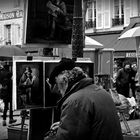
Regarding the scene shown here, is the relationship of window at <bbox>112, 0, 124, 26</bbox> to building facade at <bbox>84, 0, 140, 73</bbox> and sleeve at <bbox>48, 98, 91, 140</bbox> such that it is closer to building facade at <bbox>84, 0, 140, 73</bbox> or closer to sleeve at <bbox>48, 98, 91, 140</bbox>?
building facade at <bbox>84, 0, 140, 73</bbox>

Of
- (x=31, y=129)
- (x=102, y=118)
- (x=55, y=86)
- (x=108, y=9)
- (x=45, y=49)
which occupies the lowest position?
(x=31, y=129)

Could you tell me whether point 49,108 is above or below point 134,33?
below

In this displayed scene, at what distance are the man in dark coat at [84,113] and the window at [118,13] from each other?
24744 millimetres

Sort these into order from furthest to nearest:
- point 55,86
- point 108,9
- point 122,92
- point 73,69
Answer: point 108,9 → point 122,92 → point 55,86 → point 73,69

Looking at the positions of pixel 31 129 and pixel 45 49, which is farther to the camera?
pixel 45 49

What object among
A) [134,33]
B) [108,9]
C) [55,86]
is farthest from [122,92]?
[108,9]

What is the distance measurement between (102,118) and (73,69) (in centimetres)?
47

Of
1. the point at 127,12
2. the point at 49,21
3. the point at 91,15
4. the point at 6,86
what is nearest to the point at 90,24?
the point at 91,15

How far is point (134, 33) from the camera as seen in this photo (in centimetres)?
950

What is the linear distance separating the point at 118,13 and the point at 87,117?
25658mm

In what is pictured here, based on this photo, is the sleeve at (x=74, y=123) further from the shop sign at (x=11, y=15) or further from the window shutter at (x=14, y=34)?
the window shutter at (x=14, y=34)

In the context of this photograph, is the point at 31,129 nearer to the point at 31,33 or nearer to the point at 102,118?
the point at 31,33

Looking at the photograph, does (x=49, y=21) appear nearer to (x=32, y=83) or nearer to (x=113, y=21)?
(x=32, y=83)

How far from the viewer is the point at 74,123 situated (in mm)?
2912
